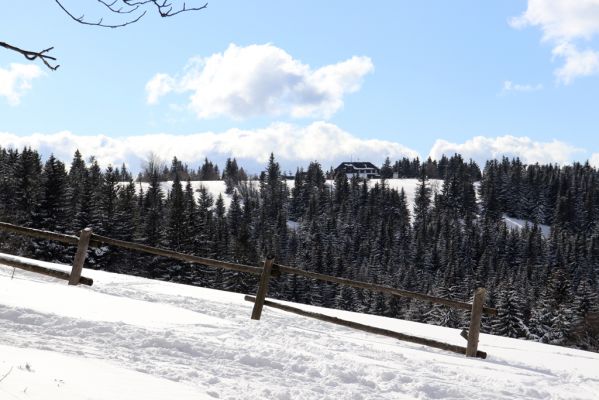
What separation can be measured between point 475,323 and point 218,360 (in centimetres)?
487

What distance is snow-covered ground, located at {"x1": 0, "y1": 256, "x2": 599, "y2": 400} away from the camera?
5266 millimetres

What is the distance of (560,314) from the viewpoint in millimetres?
54719

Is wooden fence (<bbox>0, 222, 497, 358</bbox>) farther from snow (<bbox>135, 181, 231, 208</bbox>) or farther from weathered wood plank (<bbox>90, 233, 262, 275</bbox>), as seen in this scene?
snow (<bbox>135, 181, 231, 208</bbox>)

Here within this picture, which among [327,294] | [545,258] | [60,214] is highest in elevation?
[545,258]

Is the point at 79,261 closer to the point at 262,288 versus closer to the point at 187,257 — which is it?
the point at 187,257

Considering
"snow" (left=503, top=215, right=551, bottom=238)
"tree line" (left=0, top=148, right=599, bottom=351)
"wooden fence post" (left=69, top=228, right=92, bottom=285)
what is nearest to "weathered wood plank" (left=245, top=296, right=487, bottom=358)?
"wooden fence post" (left=69, top=228, right=92, bottom=285)

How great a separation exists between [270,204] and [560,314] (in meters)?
119

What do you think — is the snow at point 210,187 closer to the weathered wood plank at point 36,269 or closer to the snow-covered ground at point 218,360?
the weathered wood plank at point 36,269

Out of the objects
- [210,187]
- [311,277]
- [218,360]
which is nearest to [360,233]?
[210,187]

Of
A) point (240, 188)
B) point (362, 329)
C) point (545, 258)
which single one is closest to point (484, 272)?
point (545, 258)

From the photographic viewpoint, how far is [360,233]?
160 metres

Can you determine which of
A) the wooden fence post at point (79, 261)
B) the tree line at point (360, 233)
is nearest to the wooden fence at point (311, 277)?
the wooden fence post at point (79, 261)

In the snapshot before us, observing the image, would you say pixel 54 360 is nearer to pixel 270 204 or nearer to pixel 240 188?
pixel 270 204

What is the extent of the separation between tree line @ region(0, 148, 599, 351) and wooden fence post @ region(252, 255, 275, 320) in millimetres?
32560
